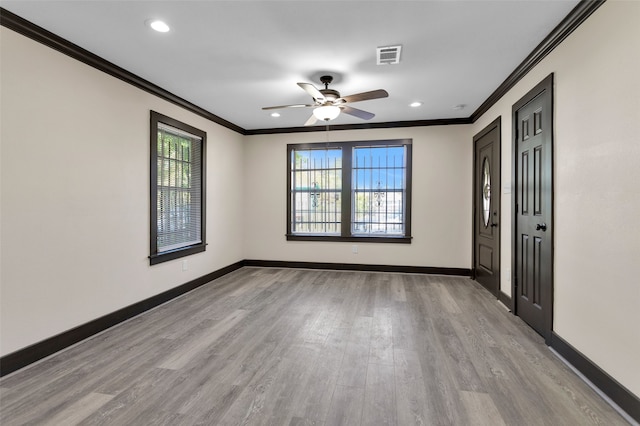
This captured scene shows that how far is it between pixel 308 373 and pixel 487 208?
11.6ft

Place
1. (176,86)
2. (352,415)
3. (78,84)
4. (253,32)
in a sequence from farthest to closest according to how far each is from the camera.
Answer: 1. (176,86)
2. (78,84)
3. (253,32)
4. (352,415)

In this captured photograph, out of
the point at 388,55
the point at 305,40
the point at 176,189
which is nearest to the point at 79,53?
the point at 176,189

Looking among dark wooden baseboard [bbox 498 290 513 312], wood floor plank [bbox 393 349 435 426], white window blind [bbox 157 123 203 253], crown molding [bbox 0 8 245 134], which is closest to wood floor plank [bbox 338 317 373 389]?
wood floor plank [bbox 393 349 435 426]

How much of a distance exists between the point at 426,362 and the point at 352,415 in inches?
34.8

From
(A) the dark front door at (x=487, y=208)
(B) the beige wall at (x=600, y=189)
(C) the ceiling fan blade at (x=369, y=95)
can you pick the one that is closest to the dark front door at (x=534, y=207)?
(B) the beige wall at (x=600, y=189)

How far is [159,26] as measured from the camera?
2.54 m

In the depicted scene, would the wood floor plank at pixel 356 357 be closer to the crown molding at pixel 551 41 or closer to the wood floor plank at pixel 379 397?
the wood floor plank at pixel 379 397

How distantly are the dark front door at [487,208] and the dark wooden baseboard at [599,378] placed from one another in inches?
62.5

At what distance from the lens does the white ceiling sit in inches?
90.9

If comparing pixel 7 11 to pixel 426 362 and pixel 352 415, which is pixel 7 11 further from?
pixel 426 362

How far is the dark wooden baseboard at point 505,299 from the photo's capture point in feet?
11.9

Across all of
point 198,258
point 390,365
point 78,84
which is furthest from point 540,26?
point 198,258

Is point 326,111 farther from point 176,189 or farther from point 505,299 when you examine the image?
point 505,299

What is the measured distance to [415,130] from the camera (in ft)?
18.1
